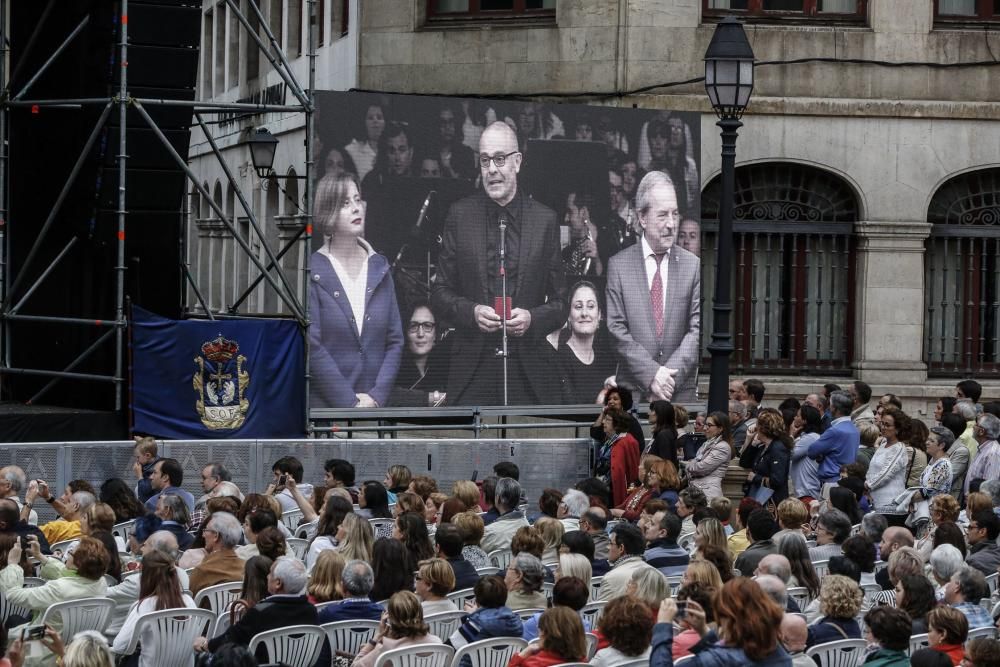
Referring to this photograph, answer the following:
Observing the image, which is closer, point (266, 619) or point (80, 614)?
point (266, 619)

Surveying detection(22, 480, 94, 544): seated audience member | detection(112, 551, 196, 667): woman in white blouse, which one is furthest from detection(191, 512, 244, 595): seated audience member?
detection(22, 480, 94, 544): seated audience member

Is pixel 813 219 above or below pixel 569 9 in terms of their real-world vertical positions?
below

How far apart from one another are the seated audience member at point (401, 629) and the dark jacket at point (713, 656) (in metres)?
1.41

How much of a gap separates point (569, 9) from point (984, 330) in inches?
285

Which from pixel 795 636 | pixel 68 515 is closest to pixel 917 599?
pixel 795 636

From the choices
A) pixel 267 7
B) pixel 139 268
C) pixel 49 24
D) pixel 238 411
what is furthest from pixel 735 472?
pixel 267 7

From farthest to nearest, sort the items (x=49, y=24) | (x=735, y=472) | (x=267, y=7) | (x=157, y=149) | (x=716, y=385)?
(x=267, y=7) < (x=49, y=24) < (x=157, y=149) < (x=716, y=385) < (x=735, y=472)

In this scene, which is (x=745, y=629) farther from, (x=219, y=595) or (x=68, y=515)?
(x=68, y=515)

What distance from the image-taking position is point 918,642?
9281 millimetres

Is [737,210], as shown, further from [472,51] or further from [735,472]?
[735,472]

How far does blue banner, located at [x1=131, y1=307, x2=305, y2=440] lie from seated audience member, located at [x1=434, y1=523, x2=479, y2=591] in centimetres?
773

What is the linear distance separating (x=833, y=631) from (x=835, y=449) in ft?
20.7

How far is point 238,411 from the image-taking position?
61.2ft

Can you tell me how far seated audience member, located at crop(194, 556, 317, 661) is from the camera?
9.20 meters
